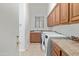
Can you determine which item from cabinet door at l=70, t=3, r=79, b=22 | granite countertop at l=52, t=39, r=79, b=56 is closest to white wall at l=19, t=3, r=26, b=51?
granite countertop at l=52, t=39, r=79, b=56

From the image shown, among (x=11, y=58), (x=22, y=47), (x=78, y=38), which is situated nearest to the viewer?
(x=11, y=58)

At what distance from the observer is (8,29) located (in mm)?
2174

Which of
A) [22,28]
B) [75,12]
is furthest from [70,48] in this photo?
[22,28]

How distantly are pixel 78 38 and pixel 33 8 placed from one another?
690 cm

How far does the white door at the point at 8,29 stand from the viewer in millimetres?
2125

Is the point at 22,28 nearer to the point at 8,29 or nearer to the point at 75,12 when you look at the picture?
the point at 8,29

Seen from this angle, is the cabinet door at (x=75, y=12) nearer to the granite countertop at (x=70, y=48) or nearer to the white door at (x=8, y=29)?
the granite countertop at (x=70, y=48)

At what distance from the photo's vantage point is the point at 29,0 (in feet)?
3.08

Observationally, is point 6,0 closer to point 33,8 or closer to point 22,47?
point 22,47

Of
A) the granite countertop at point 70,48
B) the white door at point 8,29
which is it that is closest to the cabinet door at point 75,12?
the granite countertop at point 70,48

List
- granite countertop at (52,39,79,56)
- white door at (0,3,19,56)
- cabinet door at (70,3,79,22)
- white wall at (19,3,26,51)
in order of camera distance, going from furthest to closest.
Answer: white wall at (19,3,26,51)
white door at (0,3,19,56)
cabinet door at (70,3,79,22)
granite countertop at (52,39,79,56)

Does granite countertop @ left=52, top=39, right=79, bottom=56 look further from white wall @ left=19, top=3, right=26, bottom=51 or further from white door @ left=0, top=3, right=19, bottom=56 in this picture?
white wall @ left=19, top=3, right=26, bottom=51

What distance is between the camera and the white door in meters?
2.12

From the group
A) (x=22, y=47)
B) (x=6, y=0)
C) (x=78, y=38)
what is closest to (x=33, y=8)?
(x=22, y=47)
